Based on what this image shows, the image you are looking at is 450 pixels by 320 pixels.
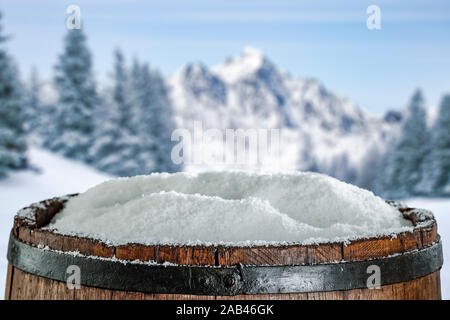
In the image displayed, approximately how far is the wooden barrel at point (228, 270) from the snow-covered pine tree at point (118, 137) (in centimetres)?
2197

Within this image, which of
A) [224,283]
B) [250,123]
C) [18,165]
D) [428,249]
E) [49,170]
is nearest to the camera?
[224,283]

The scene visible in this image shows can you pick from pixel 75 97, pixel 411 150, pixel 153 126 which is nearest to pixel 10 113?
pixel 75 97

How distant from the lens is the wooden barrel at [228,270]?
1.68 meters

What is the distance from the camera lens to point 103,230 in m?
2.04

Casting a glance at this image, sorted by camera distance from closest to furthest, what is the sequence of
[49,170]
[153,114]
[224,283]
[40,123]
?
1. [224,283]
2. [49,170]
3. [153,114]
4. [40,123]

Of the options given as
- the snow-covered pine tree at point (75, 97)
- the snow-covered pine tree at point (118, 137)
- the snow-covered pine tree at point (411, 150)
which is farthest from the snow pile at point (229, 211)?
the snow-covered pine tree at point (411, 150)

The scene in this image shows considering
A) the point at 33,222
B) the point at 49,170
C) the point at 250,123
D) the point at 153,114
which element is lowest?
the point at 250,123

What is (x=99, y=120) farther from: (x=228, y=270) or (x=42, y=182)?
(x=228, y=270)

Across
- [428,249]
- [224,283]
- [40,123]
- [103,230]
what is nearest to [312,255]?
[224,283]

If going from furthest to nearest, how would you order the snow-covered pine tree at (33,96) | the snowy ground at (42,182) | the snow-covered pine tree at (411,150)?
the snow-covered pine tree at (33,96) < the snow-covered pine tree at (411,150) < the snowy ground at (42,182)

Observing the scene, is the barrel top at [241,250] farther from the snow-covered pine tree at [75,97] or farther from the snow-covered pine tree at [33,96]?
the snow-covered pine tree at [33,96]
